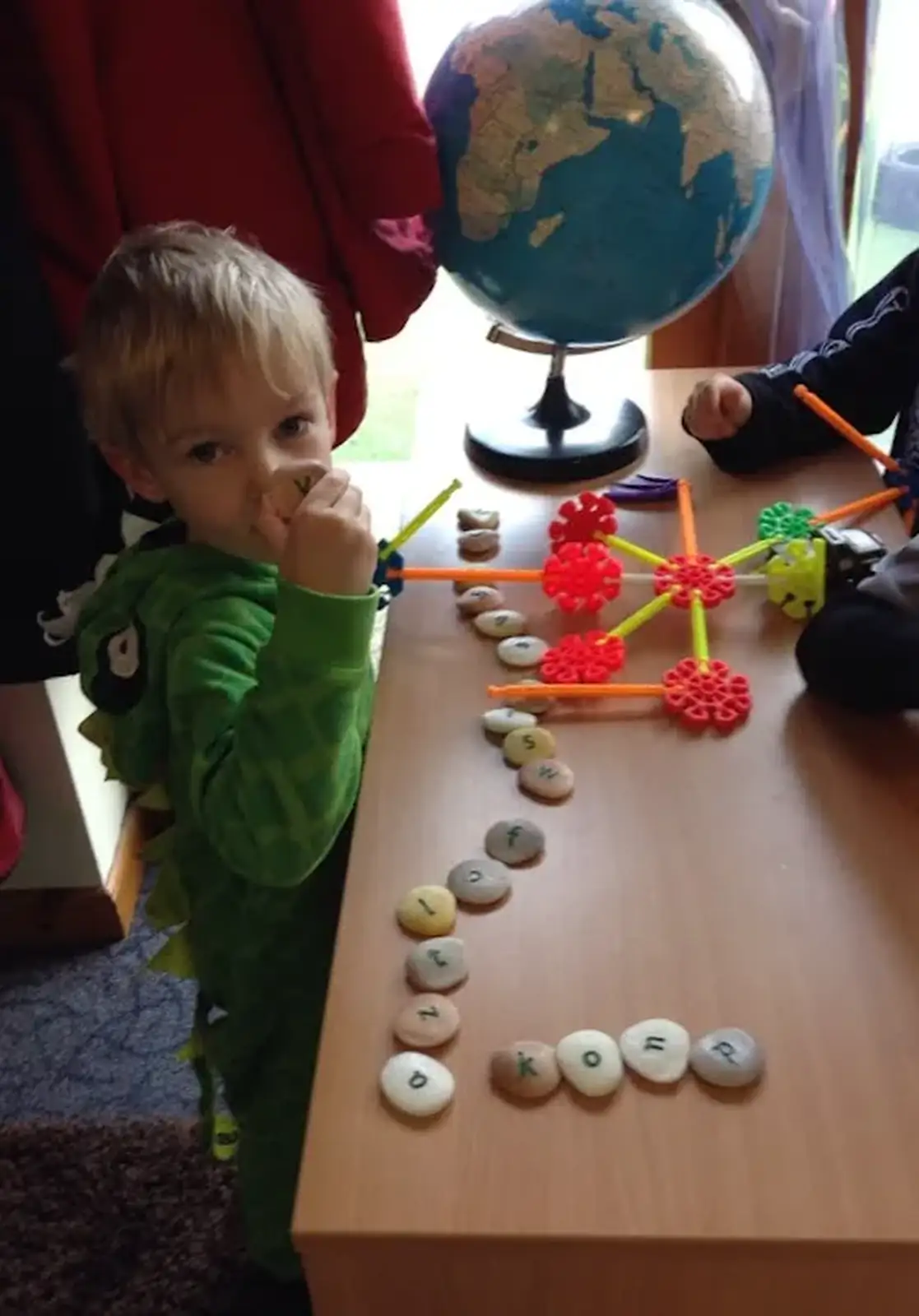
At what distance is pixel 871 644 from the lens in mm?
778

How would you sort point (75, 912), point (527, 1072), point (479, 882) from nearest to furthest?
point (527, 1072)
point (479, 882)
point (75, 912)

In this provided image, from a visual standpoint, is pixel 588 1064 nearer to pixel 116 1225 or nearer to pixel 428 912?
pixel 428 912

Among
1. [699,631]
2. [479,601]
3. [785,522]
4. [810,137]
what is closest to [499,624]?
[479,601]

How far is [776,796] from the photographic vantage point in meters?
0.73

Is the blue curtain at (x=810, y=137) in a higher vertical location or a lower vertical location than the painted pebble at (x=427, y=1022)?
higher

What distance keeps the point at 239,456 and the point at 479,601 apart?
266 mm

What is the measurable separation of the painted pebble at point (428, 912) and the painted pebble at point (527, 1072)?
0.09m

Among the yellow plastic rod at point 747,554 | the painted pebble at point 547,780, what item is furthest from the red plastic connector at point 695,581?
the painted pebble at point 547,780

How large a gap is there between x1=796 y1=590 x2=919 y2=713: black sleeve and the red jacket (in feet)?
Answer: 1.45

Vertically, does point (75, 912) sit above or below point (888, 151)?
below

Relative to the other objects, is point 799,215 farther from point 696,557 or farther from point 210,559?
point 210,559

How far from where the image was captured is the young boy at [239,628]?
2.05 ft

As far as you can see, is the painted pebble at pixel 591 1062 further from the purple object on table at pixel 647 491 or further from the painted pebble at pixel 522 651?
the purple object on table at pixel 647 491

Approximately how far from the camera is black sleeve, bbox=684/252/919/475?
1063mm
